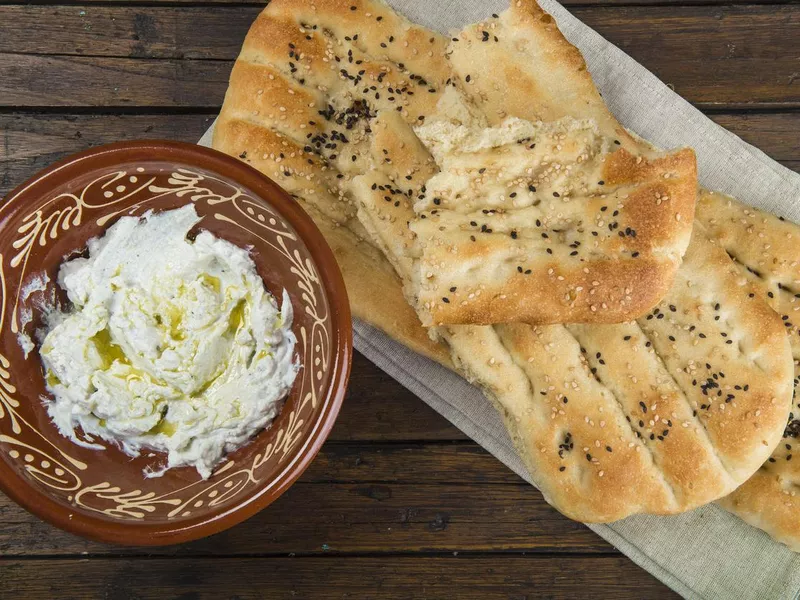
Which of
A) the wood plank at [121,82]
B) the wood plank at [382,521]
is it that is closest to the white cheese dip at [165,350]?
the wood plank at [382,521]

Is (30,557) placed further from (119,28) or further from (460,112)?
(460,112)

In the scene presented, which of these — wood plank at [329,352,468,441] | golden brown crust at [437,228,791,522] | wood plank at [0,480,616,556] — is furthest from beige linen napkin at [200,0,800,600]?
golden brown crust at [437,228,791,522]

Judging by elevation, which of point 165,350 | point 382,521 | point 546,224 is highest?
point 546,224

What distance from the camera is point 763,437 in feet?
7.06

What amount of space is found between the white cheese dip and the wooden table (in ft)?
2.30

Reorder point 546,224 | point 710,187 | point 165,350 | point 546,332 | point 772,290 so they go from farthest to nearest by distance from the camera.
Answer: point 710,187
point 772,290
point 546,332
point 546,224
point 165,350

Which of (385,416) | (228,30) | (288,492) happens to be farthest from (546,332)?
(228,30)

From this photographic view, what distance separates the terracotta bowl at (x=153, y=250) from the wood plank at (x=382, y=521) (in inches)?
28.7

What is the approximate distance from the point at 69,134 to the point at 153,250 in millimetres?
1008

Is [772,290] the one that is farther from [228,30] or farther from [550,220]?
Answer: [228,30]

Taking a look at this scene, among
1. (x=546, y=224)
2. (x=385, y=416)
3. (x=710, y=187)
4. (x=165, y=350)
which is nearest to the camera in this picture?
(x=165, y=350)

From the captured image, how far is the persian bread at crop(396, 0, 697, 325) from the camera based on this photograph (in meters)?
1.95

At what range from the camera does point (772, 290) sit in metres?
2.33

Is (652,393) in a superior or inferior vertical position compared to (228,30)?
inferior
